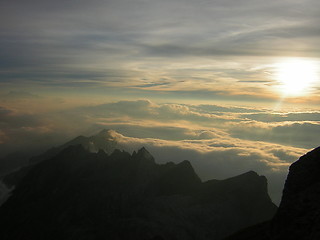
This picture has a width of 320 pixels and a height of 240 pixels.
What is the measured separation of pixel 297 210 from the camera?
1831 inches

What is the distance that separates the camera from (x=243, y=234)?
2931 inches

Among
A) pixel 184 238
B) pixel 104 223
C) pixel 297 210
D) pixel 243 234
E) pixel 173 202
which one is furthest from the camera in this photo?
pixel 104 223

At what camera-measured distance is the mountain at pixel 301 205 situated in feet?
141

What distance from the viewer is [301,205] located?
46750 mm

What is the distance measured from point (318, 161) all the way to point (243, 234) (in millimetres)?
32964

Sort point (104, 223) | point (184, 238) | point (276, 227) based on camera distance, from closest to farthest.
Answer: point (276, 227)
point (184, 238)
point (104, 223)

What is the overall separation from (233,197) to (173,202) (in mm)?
40653

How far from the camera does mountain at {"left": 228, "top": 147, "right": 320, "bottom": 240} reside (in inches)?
1688

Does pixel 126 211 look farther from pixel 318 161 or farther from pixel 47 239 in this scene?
pixel 318 161

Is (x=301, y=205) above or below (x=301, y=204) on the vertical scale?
below

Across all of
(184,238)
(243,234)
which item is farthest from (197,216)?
(243,234)

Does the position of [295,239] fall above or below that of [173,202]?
above

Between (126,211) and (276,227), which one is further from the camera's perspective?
(126,211)

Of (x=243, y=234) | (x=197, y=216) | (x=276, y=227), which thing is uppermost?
(x=276, y=227)
